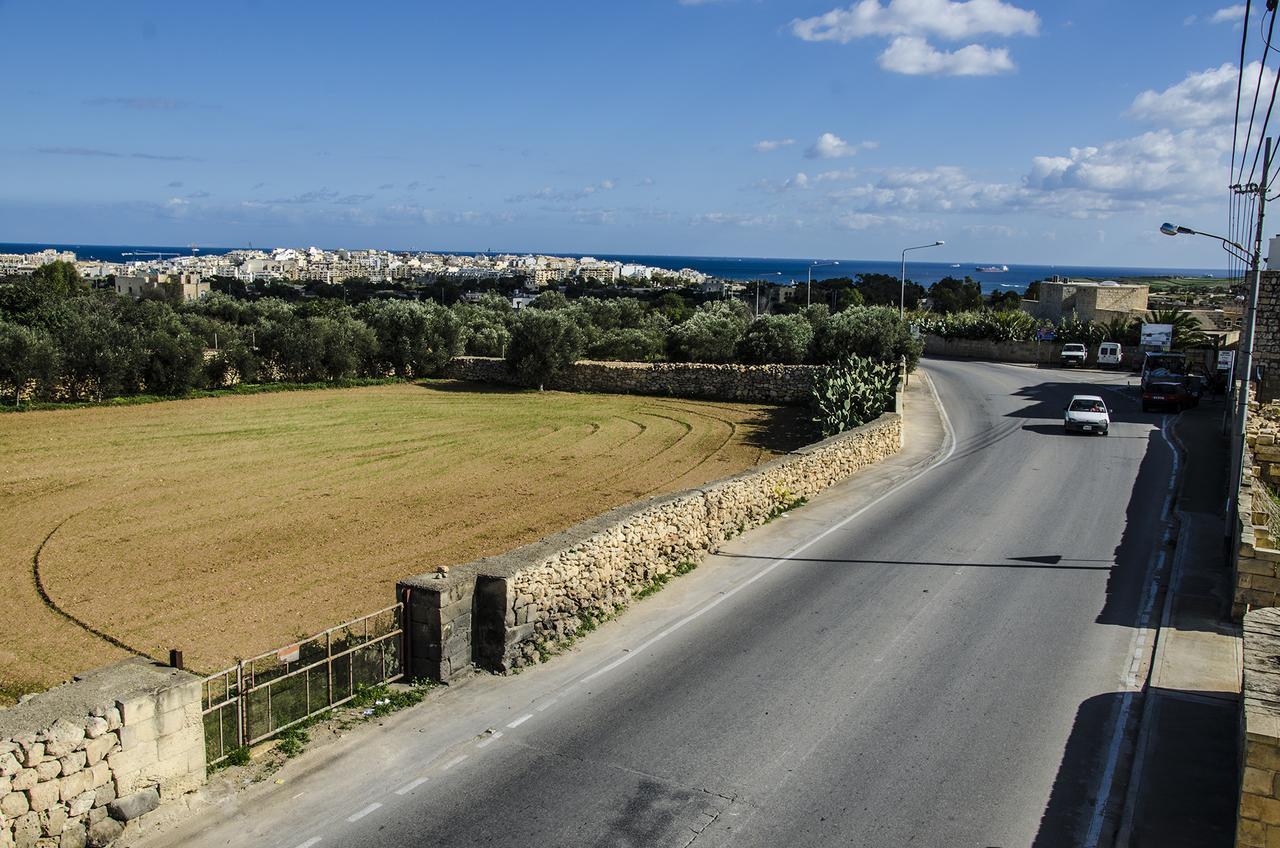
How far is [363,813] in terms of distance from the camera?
8.35m

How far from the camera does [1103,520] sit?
19078 millimetres

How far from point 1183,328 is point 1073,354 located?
6591 mm

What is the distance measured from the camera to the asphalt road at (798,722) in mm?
8219

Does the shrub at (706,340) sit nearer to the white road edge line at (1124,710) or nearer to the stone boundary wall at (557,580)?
the stone boundary wall at (557,580)

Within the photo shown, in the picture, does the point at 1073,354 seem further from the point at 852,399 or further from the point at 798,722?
the point at 798,722

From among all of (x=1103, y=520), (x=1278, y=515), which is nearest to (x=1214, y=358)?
(x=1103, y=520)

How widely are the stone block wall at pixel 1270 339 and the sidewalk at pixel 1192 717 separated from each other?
2071 cm

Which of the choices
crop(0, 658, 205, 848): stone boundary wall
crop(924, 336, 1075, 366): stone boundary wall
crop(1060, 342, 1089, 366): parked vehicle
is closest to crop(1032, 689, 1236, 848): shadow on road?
crop(0, 658, 205, 848): stone boundary wall

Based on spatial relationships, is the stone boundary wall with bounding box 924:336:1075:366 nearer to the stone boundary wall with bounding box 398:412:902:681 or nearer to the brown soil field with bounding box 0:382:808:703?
the brown soil field with bounding box 0:382:808:703

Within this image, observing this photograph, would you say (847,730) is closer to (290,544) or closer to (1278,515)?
(1278,515)

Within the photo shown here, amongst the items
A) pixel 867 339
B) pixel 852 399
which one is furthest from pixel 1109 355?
pixel 852 399

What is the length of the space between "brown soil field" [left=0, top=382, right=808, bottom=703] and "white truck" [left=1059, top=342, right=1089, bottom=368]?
2468 cm

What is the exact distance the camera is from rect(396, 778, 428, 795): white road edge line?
8727 millimetres

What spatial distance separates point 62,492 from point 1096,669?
23.4m
